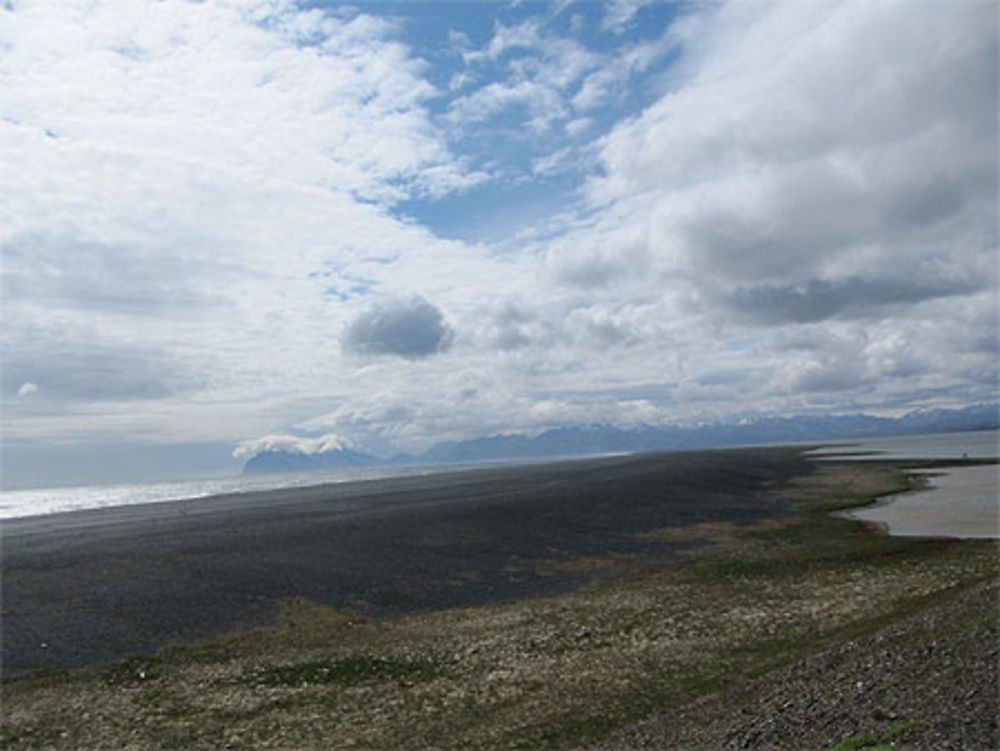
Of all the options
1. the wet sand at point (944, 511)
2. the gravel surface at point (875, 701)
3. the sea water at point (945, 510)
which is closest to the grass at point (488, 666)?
the gravel surface at point (875, 701)

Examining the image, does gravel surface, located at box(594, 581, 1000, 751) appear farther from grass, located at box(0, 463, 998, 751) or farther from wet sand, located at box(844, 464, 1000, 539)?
wet sand, located at box(844, 464, 1000, 539)

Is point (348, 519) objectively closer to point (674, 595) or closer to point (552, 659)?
point (674, 595)

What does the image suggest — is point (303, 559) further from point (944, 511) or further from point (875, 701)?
point (944, 511)

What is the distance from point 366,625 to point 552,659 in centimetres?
1150

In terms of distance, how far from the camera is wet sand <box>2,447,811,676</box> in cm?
3406

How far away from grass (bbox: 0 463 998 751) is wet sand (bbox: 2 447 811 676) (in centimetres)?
347

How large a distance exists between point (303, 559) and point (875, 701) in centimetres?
4186

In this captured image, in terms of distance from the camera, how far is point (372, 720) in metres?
19.7

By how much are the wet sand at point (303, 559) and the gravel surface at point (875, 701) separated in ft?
63.1

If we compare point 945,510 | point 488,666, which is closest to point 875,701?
point 488,666

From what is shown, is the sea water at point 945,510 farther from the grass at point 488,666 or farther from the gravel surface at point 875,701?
the gravel surface at point 875,701

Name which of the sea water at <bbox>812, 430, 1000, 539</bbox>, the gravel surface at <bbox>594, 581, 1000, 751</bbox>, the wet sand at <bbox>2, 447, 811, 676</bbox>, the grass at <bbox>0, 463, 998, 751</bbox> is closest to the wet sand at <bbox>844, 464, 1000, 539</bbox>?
the sea water at <bbox>812, 430, 1000, 539</bbox>

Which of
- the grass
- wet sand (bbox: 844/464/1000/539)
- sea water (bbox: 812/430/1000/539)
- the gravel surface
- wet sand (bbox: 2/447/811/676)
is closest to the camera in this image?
the gravel surface

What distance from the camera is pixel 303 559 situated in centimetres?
4909
